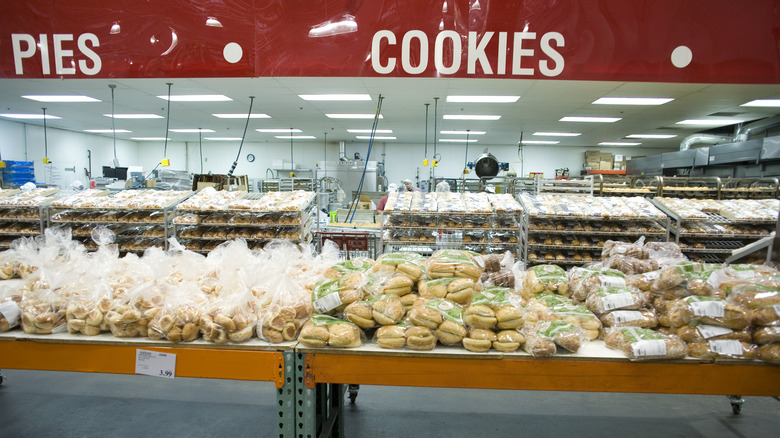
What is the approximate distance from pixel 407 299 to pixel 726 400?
2.62 meters

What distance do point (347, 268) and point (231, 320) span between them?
54cm

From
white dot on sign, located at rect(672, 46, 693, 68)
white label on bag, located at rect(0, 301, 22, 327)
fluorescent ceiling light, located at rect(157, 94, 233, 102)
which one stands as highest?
fluorescent ceiling light, located at rect(157, 94, 233, 102)

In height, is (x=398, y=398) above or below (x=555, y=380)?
below

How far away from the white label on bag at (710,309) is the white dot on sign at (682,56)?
1214 mm

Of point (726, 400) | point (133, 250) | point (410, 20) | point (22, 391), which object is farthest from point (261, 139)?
point (726, 400)

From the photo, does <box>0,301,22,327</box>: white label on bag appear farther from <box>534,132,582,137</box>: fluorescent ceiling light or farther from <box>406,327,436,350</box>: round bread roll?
<box>534,132,582,137</box>: fluorescent ceiling light

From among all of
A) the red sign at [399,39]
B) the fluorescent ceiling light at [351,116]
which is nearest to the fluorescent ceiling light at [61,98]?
the fluorescent ceiling light at [351,116]

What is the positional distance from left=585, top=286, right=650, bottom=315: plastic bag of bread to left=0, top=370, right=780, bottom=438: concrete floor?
44.3 inches

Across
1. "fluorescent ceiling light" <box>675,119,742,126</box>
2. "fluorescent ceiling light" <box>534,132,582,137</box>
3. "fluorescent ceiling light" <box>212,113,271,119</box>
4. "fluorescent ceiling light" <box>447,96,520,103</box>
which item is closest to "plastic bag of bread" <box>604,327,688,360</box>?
"fluorescent ceiling light" <box>447,96,520,103</box>

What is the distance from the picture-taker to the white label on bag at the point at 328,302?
1.41 metres

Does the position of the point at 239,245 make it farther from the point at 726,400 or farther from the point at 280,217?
the point at 726,400

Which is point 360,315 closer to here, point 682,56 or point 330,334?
point 330,334

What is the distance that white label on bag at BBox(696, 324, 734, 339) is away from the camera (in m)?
1.28

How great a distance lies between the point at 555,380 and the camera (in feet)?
4.20
